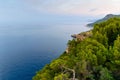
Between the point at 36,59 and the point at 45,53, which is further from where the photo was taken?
the point at 45,53

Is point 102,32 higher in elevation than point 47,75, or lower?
higher

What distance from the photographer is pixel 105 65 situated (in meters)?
28.8

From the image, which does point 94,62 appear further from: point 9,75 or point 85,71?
point 9,75

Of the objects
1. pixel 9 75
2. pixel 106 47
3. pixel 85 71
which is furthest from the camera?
pixel 9 75

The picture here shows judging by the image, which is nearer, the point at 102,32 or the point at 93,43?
the point at 93,43

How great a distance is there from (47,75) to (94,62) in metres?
6.66

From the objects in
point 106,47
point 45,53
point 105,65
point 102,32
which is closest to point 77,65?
point 105,65

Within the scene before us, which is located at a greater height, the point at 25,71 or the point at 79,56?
the point at 79,56

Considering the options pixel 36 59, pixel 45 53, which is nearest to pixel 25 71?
pixel 36 59

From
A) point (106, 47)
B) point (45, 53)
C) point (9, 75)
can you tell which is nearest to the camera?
point (106, 47)

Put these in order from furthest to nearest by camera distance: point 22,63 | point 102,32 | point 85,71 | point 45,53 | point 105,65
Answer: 1. point 45,53
2. point 22,63
3. point 102,32
4. point 105,65
5. point 85,71

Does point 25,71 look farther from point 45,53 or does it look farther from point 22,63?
point 45,53

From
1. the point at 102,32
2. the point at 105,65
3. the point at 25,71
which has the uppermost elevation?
the point at 102,32

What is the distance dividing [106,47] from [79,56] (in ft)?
14.7
